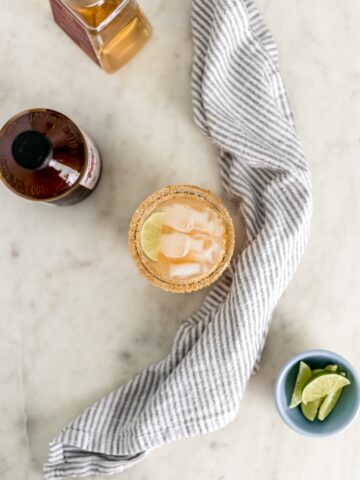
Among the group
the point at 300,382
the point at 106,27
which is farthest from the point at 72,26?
the point at 300,382

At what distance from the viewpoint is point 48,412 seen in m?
0.99

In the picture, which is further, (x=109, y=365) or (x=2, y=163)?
(x=109, y=365)

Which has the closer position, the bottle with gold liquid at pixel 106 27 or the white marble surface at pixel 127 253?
the bottle with gold liquid at pixel 106 27

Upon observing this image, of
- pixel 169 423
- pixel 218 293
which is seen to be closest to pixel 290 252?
pixel 218 293

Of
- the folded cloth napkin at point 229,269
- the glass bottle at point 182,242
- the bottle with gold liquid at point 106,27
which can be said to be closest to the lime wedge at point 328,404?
the folded cloth napkin at point 229,269

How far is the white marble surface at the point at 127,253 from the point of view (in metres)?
0.98

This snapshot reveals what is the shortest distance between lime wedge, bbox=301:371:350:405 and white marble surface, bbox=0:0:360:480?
3.3 inches

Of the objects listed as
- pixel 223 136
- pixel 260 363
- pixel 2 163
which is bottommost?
pixel 260 363

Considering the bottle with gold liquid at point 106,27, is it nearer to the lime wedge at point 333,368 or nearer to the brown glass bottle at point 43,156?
the brown glass bottle at point 43,156

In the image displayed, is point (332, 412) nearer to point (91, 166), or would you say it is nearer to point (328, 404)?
point (328, 404)

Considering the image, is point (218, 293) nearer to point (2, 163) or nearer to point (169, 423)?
point (169, 423)

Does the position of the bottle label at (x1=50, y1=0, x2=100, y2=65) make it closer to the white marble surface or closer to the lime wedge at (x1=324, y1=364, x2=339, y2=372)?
the white marble surface

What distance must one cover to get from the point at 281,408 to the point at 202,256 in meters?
0.23

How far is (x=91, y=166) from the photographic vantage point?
90 centimetres
